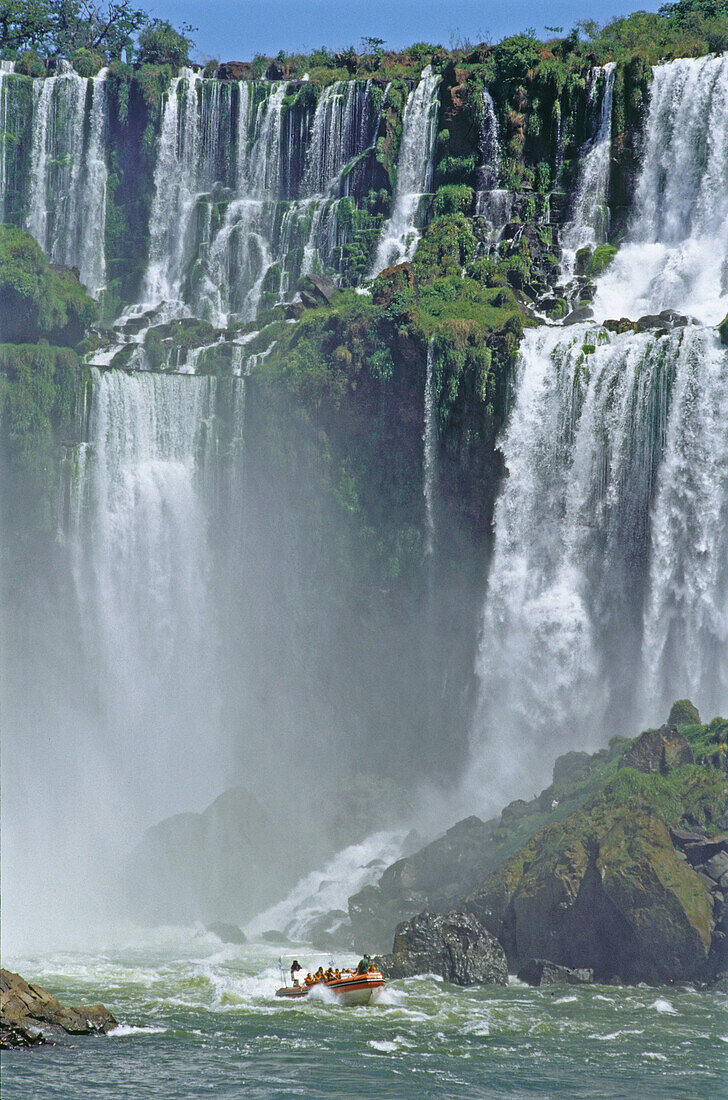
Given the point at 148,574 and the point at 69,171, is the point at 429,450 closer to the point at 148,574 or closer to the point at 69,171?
the point at 148,574

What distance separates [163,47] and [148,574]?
3497 centimetres

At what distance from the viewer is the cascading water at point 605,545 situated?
43.8 m

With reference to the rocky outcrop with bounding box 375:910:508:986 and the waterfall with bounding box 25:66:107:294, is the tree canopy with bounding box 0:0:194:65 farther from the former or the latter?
the rocky outcrop with bounding box 375:910:508:986

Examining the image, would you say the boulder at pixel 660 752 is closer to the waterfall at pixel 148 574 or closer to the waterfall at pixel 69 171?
the waterfall at pixel 148 574

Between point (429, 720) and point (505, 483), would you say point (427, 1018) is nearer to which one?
point (429, 720)

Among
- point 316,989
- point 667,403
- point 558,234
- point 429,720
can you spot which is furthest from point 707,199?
point 316,989

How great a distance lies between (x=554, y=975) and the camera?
33.3 metres

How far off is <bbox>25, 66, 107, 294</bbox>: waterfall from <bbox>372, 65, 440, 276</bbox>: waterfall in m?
15.3

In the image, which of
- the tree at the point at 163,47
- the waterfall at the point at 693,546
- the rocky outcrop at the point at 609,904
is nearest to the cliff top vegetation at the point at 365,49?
the tree at the point at 163,47

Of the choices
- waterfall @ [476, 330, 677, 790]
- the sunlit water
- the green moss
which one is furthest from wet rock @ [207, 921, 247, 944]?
the green moss

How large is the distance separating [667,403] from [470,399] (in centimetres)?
753

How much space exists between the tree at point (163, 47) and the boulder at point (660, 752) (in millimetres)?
49504

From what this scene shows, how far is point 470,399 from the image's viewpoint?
47469 millimetres

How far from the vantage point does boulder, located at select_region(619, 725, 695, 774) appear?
37188mm
